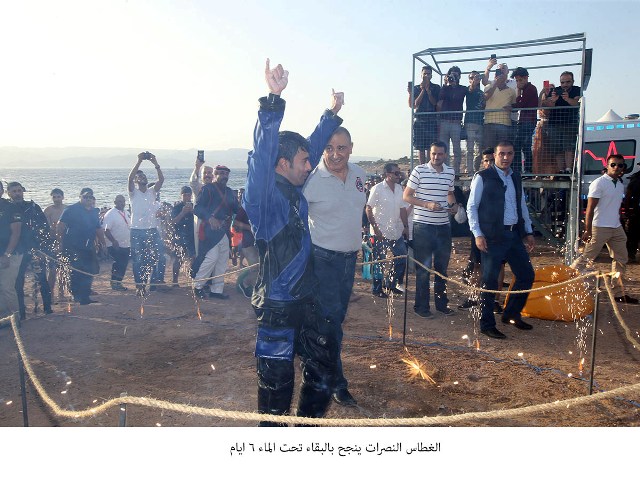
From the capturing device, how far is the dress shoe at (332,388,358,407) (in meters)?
4.12

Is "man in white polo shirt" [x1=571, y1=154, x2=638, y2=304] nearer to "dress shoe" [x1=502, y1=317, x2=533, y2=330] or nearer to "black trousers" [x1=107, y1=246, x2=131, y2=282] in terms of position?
"dress shoe" [x1=502, y1=317, x2=533, y2=330]

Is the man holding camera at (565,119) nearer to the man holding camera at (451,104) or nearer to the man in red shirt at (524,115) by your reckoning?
the man in red shirt at (524,115)

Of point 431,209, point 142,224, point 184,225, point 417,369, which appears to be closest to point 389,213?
point 431,209

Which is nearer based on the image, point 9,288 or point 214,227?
point 9,288

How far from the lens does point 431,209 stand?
6168 mm

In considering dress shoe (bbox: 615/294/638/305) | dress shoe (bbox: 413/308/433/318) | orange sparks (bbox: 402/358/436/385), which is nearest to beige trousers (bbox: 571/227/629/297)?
dress shoe (bbox: 615/294/638/305)

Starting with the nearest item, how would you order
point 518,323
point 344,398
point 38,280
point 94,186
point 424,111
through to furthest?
point 344,398, point 518,323, point 38,280, point 424,111, point 94,186

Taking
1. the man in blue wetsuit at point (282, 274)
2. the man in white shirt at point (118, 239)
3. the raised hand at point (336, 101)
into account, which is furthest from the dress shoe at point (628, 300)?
the man in white shirt at point (118, 239)

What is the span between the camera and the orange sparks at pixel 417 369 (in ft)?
15.3

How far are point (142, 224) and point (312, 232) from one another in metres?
5.82

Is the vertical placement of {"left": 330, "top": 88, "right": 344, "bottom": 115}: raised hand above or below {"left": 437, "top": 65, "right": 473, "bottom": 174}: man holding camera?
below

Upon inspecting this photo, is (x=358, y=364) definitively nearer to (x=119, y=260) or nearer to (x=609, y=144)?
(x=119, y=260)

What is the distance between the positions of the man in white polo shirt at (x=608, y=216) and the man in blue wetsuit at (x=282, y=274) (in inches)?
219

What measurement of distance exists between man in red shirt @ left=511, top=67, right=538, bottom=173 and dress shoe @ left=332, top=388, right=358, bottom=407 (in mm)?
5603
